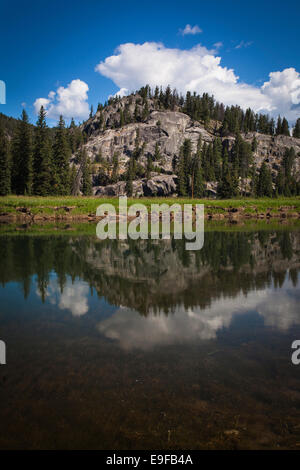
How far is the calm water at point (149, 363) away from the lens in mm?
3414

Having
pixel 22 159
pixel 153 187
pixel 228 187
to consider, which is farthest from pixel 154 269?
pixel 153 187

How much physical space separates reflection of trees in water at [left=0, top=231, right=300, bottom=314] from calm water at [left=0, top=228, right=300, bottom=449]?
11 centimetres

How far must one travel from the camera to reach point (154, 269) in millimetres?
12234

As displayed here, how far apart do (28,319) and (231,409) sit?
5011 mm

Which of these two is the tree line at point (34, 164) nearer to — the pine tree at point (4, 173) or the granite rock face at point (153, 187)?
the pine tree at point (4, 173)

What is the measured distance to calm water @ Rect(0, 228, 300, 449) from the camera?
3.41 m

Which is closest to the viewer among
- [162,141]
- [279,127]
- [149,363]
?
[149,363]

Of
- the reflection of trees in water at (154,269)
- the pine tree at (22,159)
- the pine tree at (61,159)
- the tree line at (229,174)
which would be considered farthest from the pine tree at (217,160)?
the reflection of trees in water at (154,269)

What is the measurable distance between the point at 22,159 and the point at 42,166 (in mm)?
5219

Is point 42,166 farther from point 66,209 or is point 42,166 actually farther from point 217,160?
point 217,160

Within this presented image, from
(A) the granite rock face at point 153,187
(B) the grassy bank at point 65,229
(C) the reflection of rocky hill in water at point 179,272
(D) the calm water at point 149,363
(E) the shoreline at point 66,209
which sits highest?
(A) the granite rock face at point 153,187

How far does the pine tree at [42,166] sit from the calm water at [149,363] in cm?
5818

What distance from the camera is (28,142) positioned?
65.9 m
